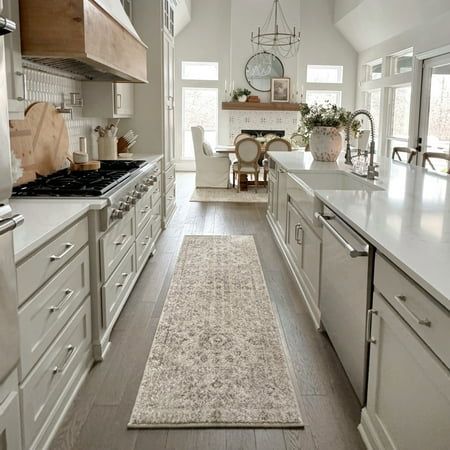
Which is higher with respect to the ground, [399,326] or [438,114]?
[438,114]

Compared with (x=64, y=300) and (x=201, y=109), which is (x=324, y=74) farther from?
(x=64, y=300)

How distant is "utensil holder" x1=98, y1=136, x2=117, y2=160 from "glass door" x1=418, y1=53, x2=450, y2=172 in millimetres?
4705

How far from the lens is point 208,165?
9.02 m

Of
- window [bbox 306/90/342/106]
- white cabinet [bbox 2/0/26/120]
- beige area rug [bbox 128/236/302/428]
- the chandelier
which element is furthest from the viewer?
window [bbox 306/90/342/106]

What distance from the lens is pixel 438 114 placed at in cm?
794

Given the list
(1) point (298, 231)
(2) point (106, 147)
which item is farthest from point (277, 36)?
(1) point (298, 231)

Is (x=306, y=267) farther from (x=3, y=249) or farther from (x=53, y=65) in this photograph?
(x=3, y=249)

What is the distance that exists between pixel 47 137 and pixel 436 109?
6382mm

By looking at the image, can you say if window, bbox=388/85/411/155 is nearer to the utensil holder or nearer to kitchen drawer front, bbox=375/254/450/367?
the utensil holder

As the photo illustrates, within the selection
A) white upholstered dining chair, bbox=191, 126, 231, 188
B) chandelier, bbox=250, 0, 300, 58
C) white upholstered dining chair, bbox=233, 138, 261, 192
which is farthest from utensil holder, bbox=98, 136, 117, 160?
chandelier, bbox=250, 0, 300, 58

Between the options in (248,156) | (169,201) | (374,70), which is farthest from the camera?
(374,70)

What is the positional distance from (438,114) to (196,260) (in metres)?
5.19

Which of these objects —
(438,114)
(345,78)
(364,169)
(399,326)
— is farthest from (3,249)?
(345,78)

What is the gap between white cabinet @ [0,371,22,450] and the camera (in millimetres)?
1512
